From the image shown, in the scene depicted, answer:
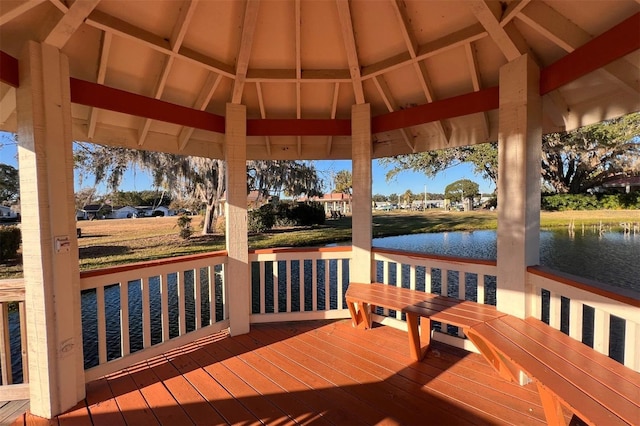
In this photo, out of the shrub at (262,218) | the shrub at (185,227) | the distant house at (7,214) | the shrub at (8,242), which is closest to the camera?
the shrub at (8,242)

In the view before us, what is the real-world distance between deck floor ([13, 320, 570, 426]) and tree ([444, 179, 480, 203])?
20174 mm

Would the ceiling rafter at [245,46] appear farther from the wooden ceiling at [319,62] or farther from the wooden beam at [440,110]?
the wooden beam at [440,110]

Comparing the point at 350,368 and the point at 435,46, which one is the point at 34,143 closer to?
the point at 350,368

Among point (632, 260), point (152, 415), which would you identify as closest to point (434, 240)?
point (632, 260)

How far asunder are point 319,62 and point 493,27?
5.31 ft

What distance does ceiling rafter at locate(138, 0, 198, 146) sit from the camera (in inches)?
91.3

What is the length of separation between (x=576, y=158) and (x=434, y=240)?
6.82 metres

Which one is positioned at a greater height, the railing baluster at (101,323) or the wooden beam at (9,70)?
the wooden beam at (9,70)

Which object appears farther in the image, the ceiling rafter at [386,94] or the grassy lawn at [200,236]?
Result: the grassy lawn at [200,236]

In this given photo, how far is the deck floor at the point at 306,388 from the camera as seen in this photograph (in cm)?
193

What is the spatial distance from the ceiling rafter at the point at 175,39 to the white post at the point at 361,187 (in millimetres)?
→ 1792

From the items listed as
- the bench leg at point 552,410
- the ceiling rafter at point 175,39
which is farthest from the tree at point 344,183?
the bench leg at point 552,410

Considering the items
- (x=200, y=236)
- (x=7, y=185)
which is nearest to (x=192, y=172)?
(x=200, y=236)

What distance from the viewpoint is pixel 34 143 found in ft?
6.15
